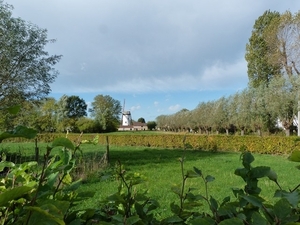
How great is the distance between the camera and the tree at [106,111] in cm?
6287

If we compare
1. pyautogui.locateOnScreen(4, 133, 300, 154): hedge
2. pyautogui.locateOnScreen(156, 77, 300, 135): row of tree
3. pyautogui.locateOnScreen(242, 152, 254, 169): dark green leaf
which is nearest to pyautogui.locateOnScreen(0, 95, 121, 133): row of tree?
pyautogui.locateOnScreen(4, 133, 300, 154): hedge

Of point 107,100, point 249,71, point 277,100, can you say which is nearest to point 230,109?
point 249,71

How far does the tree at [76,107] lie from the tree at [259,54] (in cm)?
4318

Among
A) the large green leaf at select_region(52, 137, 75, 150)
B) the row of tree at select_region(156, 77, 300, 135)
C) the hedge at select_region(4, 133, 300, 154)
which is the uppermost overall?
the row of tree at select_region(156, 77, 300, 135)

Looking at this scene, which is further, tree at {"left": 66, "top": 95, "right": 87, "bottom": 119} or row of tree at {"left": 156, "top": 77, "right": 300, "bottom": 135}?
tree at {"left": 66, "top": 95, "right": 87, "bottom": 119}

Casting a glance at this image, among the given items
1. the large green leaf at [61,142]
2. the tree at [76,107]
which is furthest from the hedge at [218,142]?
the tree at [76,107]

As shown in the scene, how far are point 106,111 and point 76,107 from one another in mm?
8967

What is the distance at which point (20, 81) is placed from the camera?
43.3ft

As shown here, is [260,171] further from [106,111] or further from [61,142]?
[106,111]

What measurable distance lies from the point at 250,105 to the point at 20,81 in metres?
27.4

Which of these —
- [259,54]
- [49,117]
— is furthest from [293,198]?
[49,117]

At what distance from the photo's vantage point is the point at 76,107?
70.2 meters

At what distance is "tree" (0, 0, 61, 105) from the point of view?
40.8 feet

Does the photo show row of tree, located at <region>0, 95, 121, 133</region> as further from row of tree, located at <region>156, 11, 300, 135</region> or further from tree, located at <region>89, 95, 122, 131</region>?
row of tree, located at <region>156, 11, 300, 135</region>
